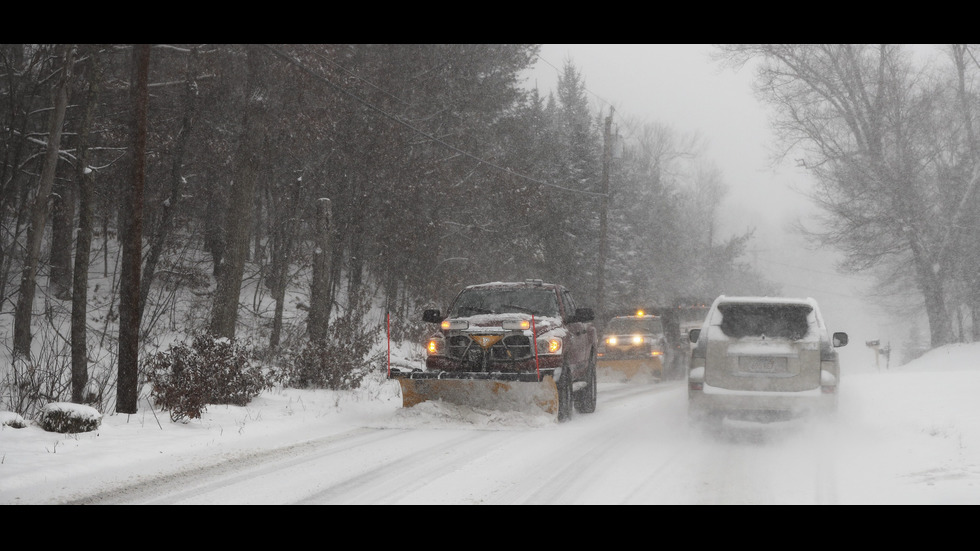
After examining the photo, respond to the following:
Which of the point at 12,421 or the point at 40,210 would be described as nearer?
the point at 12,421

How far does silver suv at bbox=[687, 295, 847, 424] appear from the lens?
9.45m

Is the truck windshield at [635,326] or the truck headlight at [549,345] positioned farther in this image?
the truck windshield at [635,326]

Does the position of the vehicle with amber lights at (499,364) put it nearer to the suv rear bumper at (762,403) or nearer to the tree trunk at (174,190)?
the suv rear bumper at (762,403)

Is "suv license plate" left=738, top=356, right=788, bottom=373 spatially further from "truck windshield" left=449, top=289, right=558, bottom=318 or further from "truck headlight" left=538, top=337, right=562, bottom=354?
"truck windshield" left=449, top=289, right=558, bottom=318

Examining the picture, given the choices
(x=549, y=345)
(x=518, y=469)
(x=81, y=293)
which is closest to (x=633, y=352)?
(x=549, y=345)

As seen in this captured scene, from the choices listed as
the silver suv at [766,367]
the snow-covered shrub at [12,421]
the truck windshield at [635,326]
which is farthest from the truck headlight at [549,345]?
the truck windshield at [635,326]

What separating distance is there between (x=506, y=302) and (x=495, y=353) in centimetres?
130

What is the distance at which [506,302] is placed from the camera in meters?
12.6

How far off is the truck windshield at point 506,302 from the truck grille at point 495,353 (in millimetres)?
861

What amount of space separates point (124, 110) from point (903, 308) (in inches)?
2021

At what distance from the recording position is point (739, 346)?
31.9 feet

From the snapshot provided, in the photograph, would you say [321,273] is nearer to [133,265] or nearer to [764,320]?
[133,265]

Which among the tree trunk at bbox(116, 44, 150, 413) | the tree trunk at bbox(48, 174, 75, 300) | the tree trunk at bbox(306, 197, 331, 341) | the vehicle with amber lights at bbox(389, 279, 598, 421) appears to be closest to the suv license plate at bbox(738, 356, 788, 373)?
the vehicle with amber lights at bbox(389, 279, 598, 421)

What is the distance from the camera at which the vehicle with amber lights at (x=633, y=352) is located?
2225 centimetres
